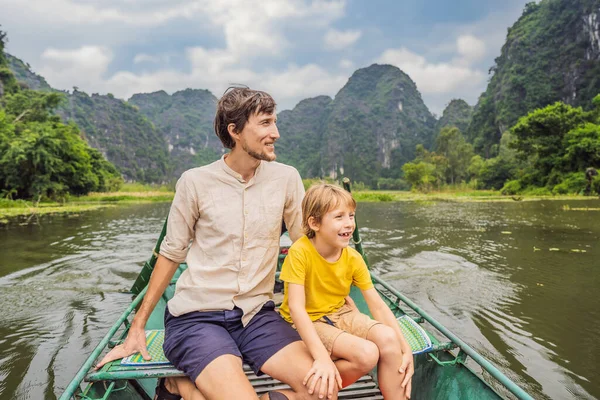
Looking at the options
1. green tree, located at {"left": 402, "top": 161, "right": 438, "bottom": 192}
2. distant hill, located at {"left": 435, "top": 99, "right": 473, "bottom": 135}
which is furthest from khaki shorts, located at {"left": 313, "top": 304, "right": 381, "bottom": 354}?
distant hill, located at {"left": 435, "top": 99, "right": 473, "bottom": 135}

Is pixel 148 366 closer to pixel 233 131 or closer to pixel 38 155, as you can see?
pixel 233 131

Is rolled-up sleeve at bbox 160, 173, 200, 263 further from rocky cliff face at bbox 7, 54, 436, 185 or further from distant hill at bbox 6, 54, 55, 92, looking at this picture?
distant hill at bbox 6, 54, 55, 92

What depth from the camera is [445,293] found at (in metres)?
4.97

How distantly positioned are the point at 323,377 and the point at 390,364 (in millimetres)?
269

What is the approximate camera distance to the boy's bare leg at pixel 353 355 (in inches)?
55.4

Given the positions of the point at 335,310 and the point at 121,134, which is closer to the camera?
the point at 335,310

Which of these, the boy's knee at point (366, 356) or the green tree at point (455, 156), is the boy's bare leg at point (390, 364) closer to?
the boy's knee at point (366, 356)

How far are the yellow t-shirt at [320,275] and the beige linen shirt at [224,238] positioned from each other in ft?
0.45

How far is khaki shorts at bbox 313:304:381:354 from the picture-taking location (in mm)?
1529

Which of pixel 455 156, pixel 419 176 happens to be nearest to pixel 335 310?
pixel 419 176

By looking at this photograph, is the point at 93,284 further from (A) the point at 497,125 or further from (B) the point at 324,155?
(B) the point at 324,155

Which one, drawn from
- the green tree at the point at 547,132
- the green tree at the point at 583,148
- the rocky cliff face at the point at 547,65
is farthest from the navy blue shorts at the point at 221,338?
the rocky cliff face at the point at 547,65

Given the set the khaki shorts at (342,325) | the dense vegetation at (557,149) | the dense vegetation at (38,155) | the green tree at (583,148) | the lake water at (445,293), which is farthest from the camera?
the dense vegetation at (557,149)

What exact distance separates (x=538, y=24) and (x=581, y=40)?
8.65 meters
